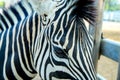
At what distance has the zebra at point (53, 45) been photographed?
47.9 inches

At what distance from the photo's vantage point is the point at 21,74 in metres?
1.47

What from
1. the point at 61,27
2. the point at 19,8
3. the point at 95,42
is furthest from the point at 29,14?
the point at 95,42

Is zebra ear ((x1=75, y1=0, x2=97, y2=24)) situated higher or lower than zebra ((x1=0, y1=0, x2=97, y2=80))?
higher

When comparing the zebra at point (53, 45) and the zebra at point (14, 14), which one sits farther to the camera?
the zebra at point (14, 14)

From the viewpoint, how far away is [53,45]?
1.25 m

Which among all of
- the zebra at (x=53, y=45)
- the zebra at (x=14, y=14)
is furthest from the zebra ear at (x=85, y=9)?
the zebra at (x=14, y=14)

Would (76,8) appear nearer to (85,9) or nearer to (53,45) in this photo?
(85,9)

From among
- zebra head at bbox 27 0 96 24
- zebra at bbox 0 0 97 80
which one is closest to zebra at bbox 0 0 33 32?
zebra at bbox 0 0 97 80

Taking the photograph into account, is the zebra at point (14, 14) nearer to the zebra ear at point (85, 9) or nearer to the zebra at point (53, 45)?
the zebra at point (53, 45)

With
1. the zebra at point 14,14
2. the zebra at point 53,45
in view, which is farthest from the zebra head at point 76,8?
the zebra at point 14,14

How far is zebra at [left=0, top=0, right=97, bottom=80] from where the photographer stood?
47.9 inches

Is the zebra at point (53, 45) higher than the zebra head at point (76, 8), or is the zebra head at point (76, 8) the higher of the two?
the zebra head at point (76, 8)

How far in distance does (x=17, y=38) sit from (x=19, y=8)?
21cm

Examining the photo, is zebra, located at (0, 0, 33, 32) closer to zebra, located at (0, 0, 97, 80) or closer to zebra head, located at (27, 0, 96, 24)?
zebra, located at (0, 0, 97, 80)
